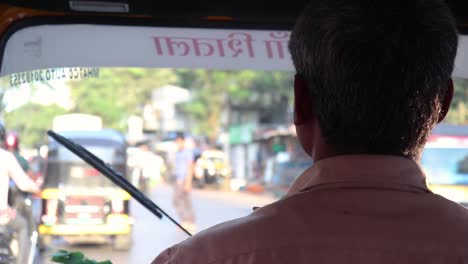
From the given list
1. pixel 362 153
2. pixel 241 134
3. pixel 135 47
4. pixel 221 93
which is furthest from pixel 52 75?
pixel 241 134

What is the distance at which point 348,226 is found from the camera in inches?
39.6

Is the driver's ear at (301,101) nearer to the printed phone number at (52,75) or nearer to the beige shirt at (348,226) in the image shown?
the beige shirt at (348,226)

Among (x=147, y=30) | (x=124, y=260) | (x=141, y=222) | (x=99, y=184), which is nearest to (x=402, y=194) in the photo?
(x=147, y=30)

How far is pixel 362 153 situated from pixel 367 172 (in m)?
0.04

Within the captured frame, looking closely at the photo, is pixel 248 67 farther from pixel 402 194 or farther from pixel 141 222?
pixel 141 222

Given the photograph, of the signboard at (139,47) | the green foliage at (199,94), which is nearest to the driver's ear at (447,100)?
the signboard at (139,47)

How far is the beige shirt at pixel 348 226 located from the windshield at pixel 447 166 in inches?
381

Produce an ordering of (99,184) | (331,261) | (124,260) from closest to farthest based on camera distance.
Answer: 1. (331,261)
2. (124,260)
3. (99,184)

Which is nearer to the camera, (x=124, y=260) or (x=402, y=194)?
(x=402, y=194)

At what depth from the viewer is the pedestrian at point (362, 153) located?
1.00 metres

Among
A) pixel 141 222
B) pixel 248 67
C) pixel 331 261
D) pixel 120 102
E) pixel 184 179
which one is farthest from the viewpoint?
pixel 120 102

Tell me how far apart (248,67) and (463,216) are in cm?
183

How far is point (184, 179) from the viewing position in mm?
9781

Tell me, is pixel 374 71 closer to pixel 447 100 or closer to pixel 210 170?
pixel 447 100
